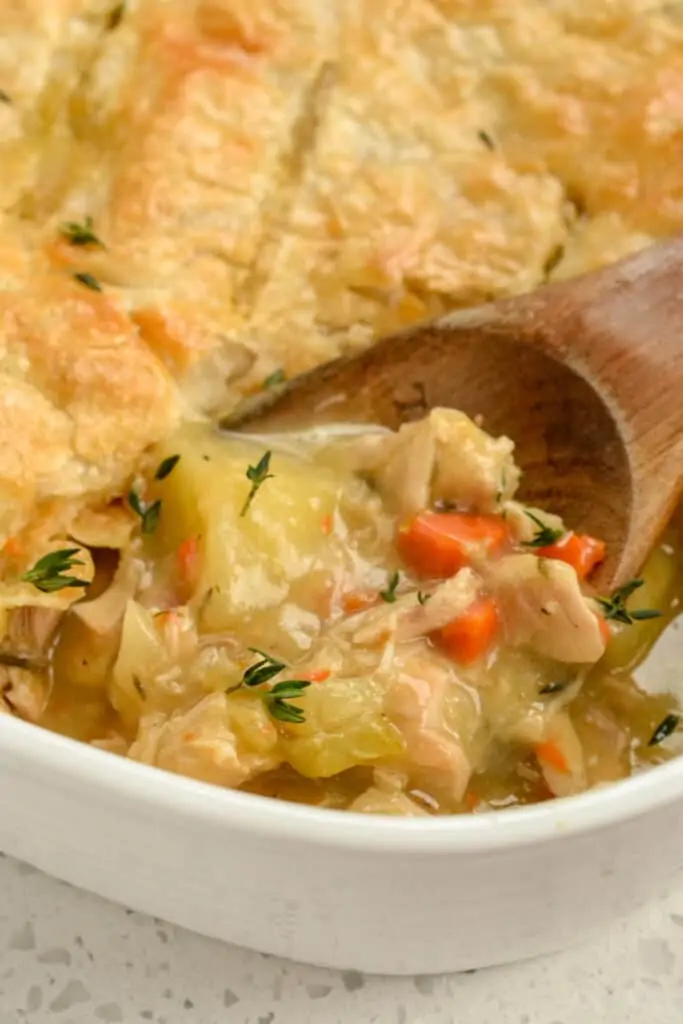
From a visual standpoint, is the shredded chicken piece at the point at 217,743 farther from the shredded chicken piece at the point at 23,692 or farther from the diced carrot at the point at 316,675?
the shredded chicken piece at the point at 23,692

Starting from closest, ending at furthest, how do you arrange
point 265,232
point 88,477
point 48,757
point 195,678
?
point 48,757, point 195,678, point 88,477, point 265,232

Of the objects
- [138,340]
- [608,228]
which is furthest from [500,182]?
[138,340]

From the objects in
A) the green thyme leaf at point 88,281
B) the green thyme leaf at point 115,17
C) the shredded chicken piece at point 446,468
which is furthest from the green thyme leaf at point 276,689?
the green thyme leaf at point 115,17

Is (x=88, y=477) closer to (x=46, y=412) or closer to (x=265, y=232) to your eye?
(x=46, y=412)

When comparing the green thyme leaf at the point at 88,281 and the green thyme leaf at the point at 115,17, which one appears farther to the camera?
the green thyme leaf at the point at 115,17

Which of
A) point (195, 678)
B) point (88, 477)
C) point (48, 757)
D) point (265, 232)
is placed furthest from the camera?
point (265, 232)

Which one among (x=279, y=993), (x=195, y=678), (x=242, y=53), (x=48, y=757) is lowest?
(x=279, y=993)

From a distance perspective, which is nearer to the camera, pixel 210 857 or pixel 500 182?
pixel 210 857

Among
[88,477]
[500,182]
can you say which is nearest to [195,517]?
[88,477]

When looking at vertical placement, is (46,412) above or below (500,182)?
below
